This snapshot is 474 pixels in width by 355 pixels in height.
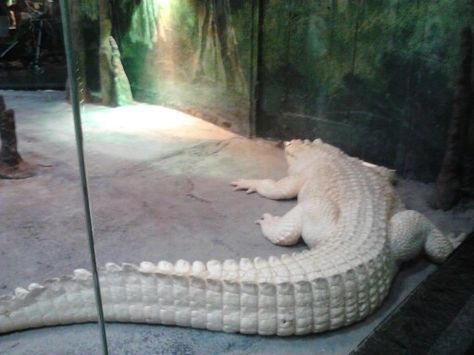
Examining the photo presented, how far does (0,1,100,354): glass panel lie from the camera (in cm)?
174

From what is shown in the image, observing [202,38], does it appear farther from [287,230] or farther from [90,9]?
[287,230]

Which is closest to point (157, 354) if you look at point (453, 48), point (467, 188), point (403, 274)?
point (403, 274)

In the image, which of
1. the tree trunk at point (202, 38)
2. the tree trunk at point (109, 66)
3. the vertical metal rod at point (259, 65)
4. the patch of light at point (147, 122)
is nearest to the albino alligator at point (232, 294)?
the vertical metal rod at point (259, 65)

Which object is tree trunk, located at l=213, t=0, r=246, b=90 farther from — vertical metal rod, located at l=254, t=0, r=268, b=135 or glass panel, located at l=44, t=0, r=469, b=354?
vertical metal rod, located at l=254, t=0, r=268, b=135

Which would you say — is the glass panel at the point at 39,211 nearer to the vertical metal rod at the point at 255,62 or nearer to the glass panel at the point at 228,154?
the glass panel at the point at 228,154

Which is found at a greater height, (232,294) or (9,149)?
(9,149)

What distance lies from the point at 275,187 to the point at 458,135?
4.02ft

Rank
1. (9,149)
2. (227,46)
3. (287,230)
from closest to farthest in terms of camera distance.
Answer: (287,230) < (9,149) < (227,46)

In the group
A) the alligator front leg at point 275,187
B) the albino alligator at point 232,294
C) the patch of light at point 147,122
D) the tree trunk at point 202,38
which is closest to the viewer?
the albino alligator at point 232,294

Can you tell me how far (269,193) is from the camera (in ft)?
10.5

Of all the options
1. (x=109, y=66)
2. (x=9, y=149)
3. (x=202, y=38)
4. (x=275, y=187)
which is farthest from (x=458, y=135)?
(x=109, y=66)

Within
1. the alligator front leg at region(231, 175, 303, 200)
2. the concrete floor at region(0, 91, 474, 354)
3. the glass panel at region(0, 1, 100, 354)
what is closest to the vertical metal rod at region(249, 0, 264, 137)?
the concrete floor at region(0, 91, 474, 354)

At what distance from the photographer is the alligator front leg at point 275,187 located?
3.15 meters

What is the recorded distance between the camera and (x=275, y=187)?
3.20 m
